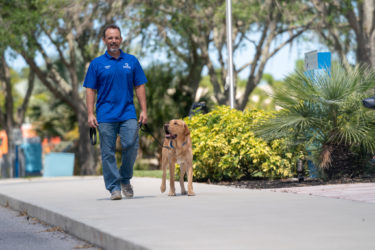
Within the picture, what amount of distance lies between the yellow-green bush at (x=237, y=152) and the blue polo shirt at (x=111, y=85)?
3919 mm

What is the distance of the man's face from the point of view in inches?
395

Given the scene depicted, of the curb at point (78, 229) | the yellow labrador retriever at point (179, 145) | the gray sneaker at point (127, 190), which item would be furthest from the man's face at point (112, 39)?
the curb at point (78, 229)

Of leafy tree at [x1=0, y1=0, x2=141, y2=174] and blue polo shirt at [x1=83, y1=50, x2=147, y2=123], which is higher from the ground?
leafy tree at [x1=0, y1=0, x2=141, y2=174]

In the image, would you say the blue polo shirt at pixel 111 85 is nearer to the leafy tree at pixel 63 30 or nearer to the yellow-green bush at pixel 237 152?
the yellow-green bush at pixel 237 152

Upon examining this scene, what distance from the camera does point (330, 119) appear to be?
12695mm

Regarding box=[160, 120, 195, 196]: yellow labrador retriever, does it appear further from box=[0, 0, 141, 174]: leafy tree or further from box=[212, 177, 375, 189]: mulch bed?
box=[0, 0, 141, 174]: leafy tree

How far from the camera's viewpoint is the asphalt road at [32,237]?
285 inches

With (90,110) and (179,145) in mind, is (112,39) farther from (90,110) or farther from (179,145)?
(179,145)

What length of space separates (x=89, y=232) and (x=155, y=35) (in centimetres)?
2098

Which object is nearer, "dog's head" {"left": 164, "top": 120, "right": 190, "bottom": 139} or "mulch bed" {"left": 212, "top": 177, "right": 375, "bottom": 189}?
"dog's head" {"left": 164, "top": 120, "right": 190, "bottom": 139}

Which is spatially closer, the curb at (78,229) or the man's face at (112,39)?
the curb at (78,229)

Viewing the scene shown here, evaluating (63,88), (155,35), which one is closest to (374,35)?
(155,35)

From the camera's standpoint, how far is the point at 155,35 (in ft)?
90.9

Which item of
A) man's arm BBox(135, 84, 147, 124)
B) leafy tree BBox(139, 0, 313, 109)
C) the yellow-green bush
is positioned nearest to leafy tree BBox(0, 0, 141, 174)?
leafy tree BBox(139, 0, 313, 109)
